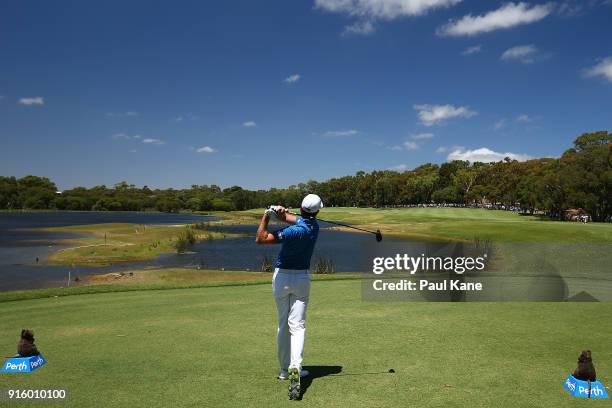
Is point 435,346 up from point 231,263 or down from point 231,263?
up

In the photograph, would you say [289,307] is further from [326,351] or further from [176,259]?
[176,259]

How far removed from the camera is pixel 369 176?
176 meters

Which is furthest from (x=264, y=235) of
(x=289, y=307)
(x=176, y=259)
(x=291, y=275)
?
(x=176, y=259)

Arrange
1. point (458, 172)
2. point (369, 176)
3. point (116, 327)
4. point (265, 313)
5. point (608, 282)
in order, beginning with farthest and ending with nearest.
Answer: point (369, 176) → point (458, 172) → point (608, 282) → point (265, 313) → point (116, 327)

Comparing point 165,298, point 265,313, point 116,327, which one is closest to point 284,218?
point 265,313

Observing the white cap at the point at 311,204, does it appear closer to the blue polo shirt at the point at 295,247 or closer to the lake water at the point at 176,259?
the blue polo shirt at the point at 295,247

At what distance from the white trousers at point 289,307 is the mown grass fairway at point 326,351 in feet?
1.25

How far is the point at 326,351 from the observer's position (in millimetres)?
6469

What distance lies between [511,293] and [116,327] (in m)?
8.91

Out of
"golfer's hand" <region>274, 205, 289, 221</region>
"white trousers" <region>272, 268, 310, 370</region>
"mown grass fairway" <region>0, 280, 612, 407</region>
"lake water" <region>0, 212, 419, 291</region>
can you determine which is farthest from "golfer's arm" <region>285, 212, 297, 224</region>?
"lake water" <region>0, 212, 419, 291</region>

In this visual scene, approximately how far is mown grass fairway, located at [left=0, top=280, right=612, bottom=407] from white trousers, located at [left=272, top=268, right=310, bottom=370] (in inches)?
15.0

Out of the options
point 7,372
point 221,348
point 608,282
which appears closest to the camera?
point 7,372

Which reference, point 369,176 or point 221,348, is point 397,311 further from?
point 369,176

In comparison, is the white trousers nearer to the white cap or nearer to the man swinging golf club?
the man swinging golf club
